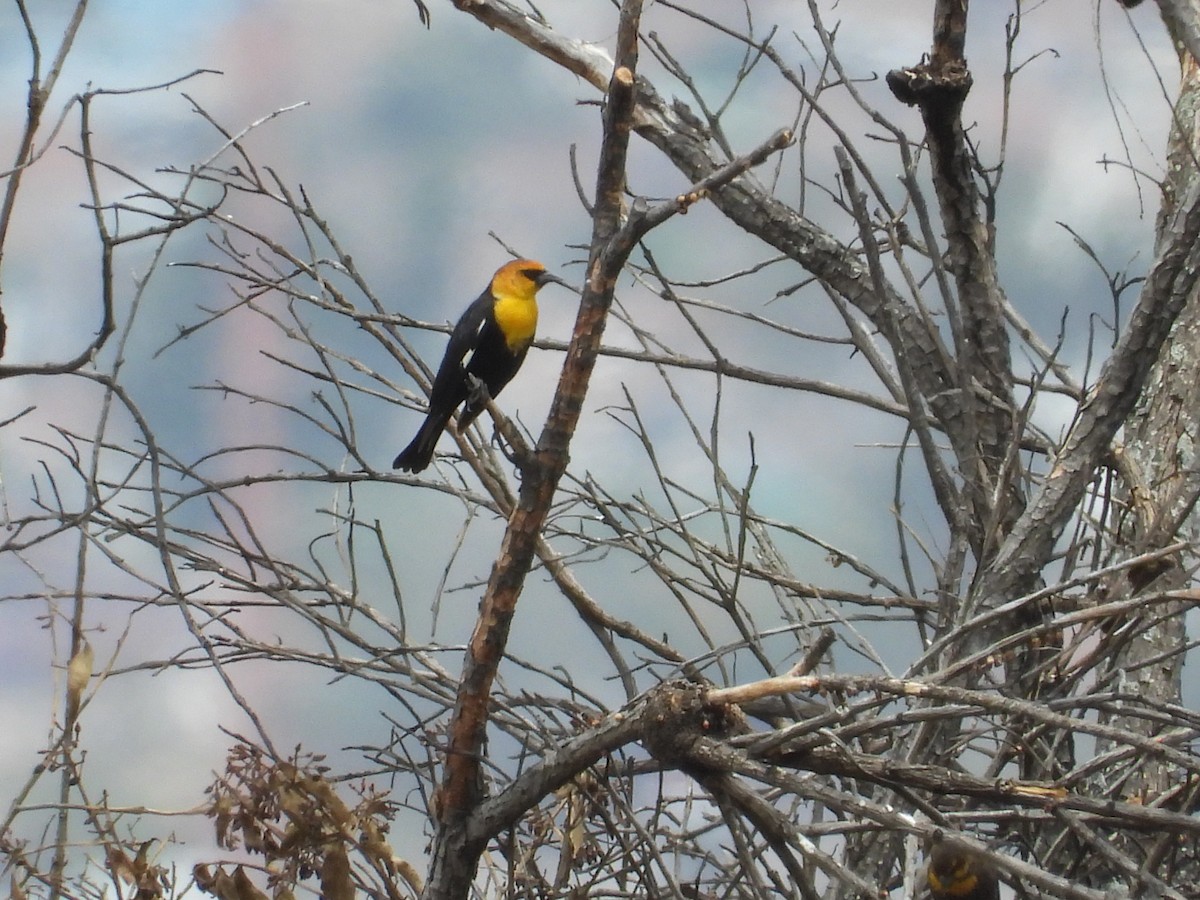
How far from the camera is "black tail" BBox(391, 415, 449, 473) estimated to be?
388 centimetres

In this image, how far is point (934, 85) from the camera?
3.21 m

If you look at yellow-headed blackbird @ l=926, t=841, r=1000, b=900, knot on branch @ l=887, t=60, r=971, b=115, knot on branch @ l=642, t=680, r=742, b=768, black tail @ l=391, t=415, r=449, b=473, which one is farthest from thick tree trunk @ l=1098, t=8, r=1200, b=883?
black tail @ l=391, t=415, r=449, b=473

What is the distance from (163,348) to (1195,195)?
249cm

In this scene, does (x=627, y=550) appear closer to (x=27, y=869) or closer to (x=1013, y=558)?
(x=1013, y=558)

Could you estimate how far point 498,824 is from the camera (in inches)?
99.4

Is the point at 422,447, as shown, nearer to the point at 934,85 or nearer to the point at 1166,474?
the point at 934,85

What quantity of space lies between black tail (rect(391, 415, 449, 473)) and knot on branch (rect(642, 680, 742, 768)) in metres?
1.77

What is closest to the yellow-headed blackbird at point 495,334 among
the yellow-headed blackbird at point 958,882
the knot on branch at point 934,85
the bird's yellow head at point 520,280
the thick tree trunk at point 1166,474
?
the bird's yellow head at point 520,280

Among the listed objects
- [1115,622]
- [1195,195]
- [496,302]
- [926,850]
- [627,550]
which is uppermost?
[496,302]

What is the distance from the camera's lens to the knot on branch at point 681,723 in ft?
7.13

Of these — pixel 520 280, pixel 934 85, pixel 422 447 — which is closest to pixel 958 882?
pixel 934 85

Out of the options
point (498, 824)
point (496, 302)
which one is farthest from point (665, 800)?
point (496, 302)

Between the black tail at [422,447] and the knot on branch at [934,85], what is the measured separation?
155 centimetres

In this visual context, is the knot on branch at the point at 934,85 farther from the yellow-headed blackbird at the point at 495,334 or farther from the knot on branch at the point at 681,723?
the knot on branch at the point at 681,723
